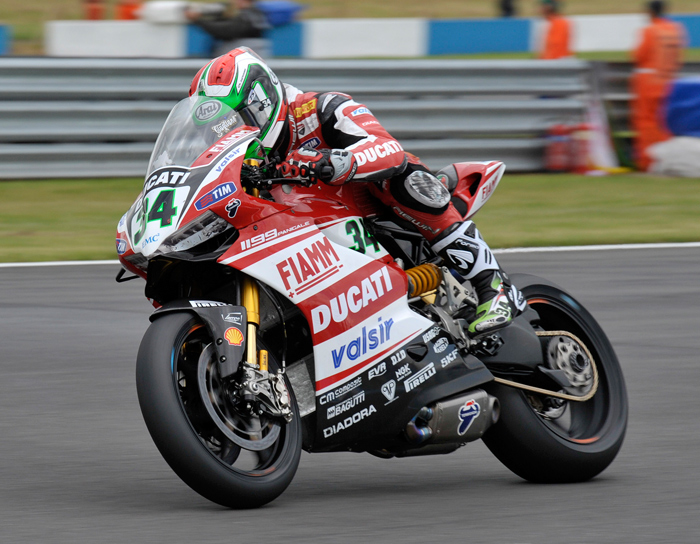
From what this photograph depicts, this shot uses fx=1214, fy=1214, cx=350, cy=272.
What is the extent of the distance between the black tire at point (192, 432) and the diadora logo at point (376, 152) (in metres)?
0.74

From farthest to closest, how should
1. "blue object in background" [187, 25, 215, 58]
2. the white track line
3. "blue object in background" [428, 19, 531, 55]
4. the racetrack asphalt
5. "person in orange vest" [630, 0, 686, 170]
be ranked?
"blue object in background" [428, 19, 531, 55], "blue object in background" [187, 25, 215, 58], "person in orange vest" [630, 0, 686, 170], the white track line, the racetrack asphalt

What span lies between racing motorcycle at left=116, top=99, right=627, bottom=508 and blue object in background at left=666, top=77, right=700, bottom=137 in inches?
330

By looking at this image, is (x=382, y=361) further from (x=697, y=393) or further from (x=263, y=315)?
(x=697, y=393)

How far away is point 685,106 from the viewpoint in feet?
41.3

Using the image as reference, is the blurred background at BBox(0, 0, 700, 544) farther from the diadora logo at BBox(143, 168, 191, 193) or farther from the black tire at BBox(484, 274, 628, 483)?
the diadora logo at BBox(143, 168, 191, 193)

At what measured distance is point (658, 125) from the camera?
12.8 metres

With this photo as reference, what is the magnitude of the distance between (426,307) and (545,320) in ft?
2.28

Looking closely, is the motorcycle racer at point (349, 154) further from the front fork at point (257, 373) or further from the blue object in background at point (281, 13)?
the blue object in background at point (281, 13)

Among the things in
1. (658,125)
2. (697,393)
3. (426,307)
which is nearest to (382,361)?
(426,307)

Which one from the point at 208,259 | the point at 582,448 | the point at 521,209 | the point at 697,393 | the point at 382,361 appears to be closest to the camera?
the point at 208,259

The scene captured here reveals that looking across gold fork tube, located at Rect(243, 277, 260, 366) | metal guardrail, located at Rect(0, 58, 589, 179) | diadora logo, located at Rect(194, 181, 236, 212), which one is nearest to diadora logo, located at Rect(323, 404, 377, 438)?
gold fork tube, located at Rect(243, 277, 260, 366)

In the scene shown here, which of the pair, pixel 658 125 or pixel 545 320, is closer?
pixel 545 320

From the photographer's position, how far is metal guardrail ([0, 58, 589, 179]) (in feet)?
37.2

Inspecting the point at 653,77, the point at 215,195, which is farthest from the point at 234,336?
the point at 653,77
